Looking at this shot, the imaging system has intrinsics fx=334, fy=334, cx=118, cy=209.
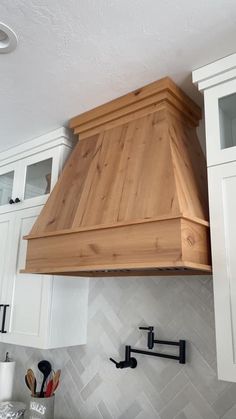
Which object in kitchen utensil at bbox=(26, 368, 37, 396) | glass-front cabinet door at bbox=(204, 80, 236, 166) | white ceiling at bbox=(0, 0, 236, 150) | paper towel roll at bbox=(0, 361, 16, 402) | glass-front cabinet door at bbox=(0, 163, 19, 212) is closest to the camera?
white ceiling at bbox=(0, 0, 236, 150)

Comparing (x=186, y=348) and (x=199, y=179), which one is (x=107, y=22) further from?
(x=186, y=348)

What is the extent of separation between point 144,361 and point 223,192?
952 mm

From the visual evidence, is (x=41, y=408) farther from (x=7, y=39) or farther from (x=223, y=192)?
(x=7, y=39)

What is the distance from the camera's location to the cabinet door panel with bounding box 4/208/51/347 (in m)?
1.80

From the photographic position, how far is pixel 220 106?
1.40m

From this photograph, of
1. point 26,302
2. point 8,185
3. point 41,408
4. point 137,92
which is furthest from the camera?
point 8,185

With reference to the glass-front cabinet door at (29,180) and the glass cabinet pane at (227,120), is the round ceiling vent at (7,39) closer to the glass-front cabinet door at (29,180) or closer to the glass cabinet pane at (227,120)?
the glass-front cabinet door at (29,180)

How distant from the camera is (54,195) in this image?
5.78 feet

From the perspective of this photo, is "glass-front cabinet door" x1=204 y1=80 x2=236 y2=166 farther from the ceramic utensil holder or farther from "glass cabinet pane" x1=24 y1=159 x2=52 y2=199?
the ceramic utensil holder

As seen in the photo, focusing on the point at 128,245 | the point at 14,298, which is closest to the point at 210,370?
the point at 128,245

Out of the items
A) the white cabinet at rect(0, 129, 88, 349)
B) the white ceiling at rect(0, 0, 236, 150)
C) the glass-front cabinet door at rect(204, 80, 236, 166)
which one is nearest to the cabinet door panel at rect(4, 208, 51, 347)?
the white cabinet at rect(0, 129, 88, 349)

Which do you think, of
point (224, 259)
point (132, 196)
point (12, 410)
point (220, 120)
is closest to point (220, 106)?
point (220, 120)

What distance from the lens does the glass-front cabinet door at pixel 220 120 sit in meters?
1.35

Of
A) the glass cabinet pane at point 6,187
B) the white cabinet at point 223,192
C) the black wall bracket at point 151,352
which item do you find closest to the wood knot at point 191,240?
the white cabinet at point 223,192
